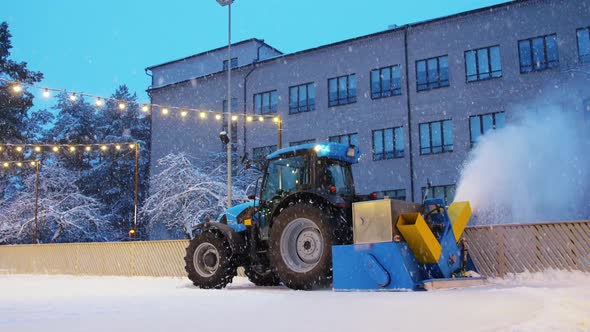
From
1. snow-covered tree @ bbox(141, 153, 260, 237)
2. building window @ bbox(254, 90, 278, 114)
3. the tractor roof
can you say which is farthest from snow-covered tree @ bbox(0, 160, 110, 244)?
the tractor roof

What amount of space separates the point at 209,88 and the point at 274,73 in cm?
486

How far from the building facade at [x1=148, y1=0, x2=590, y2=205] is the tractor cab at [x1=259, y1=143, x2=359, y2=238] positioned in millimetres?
15921

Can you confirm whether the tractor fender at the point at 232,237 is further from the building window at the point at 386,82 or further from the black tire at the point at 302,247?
the building window at the point at 386,82

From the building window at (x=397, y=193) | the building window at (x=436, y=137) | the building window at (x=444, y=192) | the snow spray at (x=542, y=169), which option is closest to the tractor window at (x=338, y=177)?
the snow spray at (x=542, y=169)

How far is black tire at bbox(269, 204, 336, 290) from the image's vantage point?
30.9ft

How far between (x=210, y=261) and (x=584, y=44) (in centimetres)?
1946

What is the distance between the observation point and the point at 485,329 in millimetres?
4820

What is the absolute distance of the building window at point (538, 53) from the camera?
24.2 m

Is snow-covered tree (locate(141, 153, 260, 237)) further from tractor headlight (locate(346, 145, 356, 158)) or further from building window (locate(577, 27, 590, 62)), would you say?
tractor headlight (locate(346, 145, 356, 158))

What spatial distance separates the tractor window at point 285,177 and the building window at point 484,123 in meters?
16.5

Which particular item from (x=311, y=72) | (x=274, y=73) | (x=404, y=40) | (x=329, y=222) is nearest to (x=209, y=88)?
(x=274, y=73)

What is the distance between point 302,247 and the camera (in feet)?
32.6

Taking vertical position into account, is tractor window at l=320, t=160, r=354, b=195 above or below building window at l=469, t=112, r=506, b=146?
below

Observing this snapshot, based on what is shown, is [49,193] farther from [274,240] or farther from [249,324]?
[249,324]
